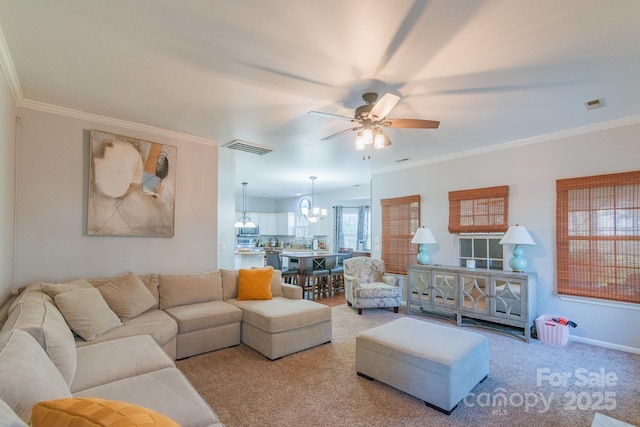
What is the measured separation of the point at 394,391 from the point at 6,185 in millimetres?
3887

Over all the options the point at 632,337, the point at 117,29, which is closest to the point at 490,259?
the point at 632,337

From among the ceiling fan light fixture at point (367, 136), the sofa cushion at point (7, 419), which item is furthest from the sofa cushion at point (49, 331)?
the ceiling fan light fixture at point (367, 136)

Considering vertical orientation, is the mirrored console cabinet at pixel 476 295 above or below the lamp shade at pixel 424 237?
below

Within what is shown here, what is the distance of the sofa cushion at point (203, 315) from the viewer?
328 cm

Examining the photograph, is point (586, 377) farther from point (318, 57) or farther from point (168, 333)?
point (168, 333)

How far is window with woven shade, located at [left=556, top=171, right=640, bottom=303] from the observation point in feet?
11.6

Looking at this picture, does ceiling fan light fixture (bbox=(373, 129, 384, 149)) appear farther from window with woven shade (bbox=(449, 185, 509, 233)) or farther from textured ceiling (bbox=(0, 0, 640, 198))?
window with woven shade (bbox=(449, 185, 509, 233))

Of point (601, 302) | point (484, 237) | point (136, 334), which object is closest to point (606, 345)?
point (601, 302)

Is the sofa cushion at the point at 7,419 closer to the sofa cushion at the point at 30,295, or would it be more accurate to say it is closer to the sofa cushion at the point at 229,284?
the sofa cushion at the point at 30,295

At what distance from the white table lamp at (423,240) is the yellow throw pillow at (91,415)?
462 cm

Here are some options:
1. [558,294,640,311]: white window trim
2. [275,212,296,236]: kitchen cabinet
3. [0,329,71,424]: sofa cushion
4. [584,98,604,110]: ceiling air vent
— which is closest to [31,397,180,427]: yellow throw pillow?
[0,329,71,424]: sofa cushion

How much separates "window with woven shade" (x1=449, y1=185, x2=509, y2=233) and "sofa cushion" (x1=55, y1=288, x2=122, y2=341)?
477cm

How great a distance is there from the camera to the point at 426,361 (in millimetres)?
2424

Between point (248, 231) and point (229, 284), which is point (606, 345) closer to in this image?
point (229, 284)
